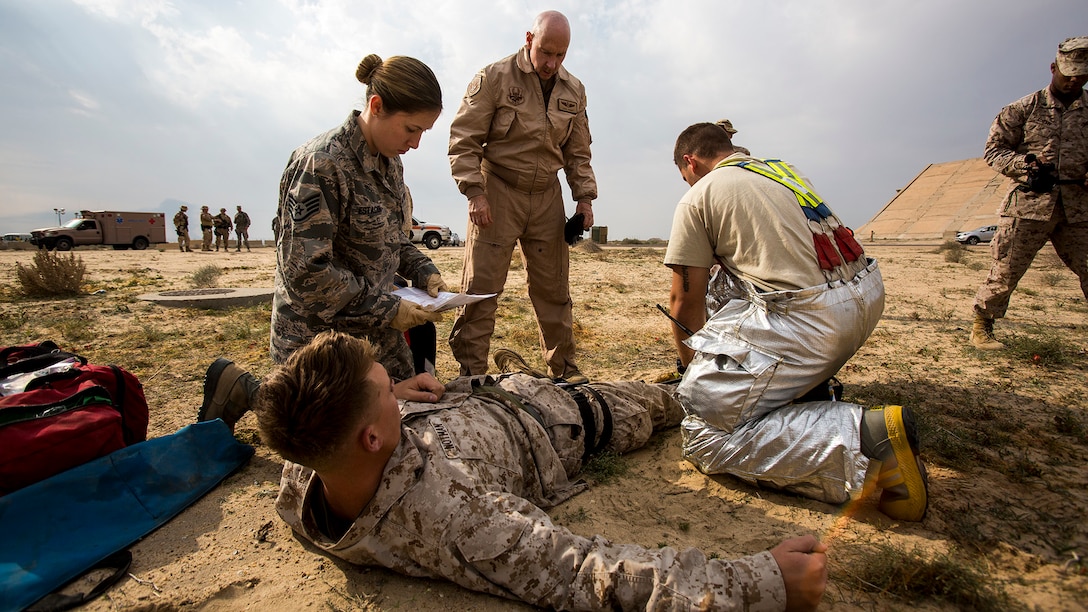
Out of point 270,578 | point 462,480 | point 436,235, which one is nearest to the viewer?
point 462,480

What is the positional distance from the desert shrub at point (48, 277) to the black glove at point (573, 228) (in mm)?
7730

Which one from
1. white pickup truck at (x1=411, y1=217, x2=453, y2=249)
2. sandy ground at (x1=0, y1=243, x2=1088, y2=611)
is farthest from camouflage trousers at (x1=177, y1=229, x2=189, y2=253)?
sandy ground at (x1=0, y1=243, x2=1088, y2=611)

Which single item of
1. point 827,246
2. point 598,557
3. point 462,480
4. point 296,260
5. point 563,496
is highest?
point 827,246

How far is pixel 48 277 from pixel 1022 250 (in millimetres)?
10889

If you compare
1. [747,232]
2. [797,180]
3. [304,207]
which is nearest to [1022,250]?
[797,180]

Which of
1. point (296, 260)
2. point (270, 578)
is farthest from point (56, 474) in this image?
point (296, 260)

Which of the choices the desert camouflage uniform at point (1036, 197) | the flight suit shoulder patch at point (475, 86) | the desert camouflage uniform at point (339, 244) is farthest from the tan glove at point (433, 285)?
the desert camouflage uniform at point (1036, 197)

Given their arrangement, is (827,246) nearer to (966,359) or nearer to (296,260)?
(296,260)

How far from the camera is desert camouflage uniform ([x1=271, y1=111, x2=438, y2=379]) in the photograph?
7.63 ft

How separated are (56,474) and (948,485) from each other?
3.39 meters

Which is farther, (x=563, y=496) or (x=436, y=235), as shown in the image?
(x=436, y=235)

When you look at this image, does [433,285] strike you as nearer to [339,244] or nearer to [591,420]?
[339,244]

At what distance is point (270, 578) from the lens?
1836mm

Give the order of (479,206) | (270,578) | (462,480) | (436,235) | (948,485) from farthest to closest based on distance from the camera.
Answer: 1. (436,235)
2. (479,206)
3. (948,485)
4. (270,578)
5. (462,480)
